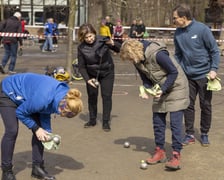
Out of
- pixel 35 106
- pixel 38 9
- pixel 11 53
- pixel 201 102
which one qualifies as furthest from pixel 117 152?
pixel 38 9

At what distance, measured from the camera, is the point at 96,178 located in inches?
203

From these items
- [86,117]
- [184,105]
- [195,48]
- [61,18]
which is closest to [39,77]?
[184,105]

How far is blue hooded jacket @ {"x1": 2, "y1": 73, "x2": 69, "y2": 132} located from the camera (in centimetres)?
436

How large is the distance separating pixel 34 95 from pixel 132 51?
121 cm

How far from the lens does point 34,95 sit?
4422 millimetres

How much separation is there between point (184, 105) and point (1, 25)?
9.70 m

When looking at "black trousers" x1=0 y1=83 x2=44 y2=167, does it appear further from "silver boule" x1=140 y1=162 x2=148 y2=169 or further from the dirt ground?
"silver boule" x1=140 y1=162 x2=148 y2=169

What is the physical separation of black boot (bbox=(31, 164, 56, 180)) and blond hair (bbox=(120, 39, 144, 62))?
57.0 inches

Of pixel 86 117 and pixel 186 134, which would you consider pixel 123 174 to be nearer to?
pixel 186 134

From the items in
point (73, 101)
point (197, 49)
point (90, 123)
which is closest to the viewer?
point (73, 101)

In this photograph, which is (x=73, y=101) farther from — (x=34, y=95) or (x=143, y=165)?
(x=143, y=165)

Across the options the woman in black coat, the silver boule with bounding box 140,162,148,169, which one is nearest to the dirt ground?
the silver boule with bounding box 140,162,148,169

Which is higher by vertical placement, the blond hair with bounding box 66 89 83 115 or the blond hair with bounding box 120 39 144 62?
the blond hair with bounding box 120 39 144 62

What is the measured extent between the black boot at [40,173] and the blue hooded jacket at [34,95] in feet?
1.61
